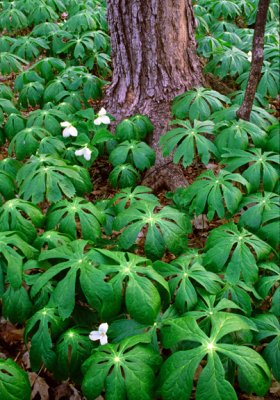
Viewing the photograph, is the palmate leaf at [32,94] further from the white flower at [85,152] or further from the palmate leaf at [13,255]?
the palmate leaf at [13,255]

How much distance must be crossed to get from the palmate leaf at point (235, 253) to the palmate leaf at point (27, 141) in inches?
57.0

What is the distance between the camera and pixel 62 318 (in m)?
1.79

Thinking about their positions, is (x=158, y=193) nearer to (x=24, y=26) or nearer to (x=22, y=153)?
(x=22, y=153)

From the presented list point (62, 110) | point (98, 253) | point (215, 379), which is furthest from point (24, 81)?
point (215, 379)

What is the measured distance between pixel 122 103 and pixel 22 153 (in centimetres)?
90

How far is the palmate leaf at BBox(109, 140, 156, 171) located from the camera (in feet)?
9.05

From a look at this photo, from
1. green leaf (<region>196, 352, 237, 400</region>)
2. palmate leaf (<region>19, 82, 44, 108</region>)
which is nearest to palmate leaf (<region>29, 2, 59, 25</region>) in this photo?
palmate leaf (<region>19, 82, 44, 108</region>)

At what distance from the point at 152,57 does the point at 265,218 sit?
1.59m

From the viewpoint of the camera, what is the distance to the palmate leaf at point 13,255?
1.87m

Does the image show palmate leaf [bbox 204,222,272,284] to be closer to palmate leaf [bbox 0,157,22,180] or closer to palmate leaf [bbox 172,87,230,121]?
palmate leaf [bbox 172,87,230,121]

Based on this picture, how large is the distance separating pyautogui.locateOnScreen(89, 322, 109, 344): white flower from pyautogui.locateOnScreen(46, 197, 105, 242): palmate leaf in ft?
1.80

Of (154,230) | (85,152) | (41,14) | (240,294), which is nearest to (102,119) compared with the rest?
(85,152)

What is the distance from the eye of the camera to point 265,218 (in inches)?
84.8

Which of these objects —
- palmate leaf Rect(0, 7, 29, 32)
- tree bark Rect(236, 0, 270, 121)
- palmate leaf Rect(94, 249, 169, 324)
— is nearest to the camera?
palmate leaf Rect(94, 249, 169, 324)
